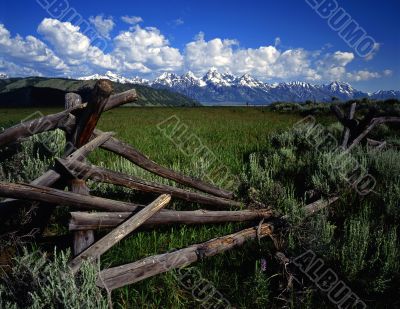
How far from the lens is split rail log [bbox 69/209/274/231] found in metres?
3.17

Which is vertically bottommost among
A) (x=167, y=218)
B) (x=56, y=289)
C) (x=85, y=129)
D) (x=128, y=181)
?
(x=56, y=289)

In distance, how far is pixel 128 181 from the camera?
4012 millimetres

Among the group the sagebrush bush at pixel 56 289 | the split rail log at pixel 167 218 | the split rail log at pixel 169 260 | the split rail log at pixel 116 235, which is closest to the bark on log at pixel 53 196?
the split rail log at pixel 167 218

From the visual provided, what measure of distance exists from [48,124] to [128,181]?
1.12 meters

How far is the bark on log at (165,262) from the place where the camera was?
10.0 feet

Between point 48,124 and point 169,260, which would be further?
point 48,124

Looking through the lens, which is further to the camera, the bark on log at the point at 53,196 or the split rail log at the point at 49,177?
the split rail log at the point at 49,177

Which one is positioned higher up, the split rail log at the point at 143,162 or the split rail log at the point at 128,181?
the split rail log at the point at 143,162

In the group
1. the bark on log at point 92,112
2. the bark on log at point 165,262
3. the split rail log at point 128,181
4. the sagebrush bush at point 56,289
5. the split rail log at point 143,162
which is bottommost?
the sagebrush bush at point 56,289

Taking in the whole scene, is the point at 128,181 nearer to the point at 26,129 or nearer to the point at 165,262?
the point at 165,262

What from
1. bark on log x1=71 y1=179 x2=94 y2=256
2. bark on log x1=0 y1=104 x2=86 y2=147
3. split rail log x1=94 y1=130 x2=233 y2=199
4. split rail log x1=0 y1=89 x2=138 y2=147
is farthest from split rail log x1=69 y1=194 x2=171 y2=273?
bark on log x1=0 y1=104 x2=86 y2=147

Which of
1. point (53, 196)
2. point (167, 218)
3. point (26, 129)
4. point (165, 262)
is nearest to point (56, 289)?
point (53, 196)

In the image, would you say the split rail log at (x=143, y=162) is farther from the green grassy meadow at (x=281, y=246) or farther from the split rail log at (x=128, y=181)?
the green grassy meadow at (x=281, y=246)

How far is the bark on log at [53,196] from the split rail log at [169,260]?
2.26 ft
